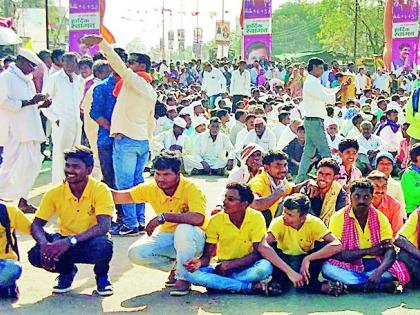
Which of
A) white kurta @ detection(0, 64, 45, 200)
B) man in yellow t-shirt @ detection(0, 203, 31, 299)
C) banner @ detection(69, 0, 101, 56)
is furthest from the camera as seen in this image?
banner @ detection(69, 0, 101, 56)

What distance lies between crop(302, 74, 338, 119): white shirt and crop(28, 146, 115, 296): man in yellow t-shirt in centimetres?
440

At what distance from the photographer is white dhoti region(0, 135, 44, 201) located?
25.3ft

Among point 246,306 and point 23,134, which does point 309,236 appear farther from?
point 23,134

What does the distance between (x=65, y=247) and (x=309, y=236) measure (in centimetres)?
164

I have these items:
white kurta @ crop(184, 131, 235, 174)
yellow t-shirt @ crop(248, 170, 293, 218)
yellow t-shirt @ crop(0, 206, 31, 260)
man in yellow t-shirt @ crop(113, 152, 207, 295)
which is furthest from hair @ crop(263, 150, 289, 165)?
white kurta @ crop(184, 131, 235, 174)

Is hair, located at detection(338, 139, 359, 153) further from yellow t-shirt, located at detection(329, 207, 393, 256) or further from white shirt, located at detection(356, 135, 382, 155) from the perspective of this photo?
white shirt, located at detection(356, 135, 382, 155)

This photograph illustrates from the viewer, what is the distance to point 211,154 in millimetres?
11398

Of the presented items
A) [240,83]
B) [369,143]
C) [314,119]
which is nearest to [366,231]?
[314,119]

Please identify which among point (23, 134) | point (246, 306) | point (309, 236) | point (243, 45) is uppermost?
point (243, 45)

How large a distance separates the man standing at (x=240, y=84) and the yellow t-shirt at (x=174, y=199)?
12523mm

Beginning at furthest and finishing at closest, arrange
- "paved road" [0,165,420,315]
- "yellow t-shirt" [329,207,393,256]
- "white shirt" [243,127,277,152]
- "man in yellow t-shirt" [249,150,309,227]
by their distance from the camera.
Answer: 1. "white shirt" [243,127,277,152]
2. "man in yellow t-shirt" [249,150,309,227]
3. "yellow t-shirt" [329,207,393,256]
4. "paved road" [0,165,420,315]

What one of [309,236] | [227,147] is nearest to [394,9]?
[227,147]

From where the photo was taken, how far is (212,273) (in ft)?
16.5

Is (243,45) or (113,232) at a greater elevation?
(243,45)
